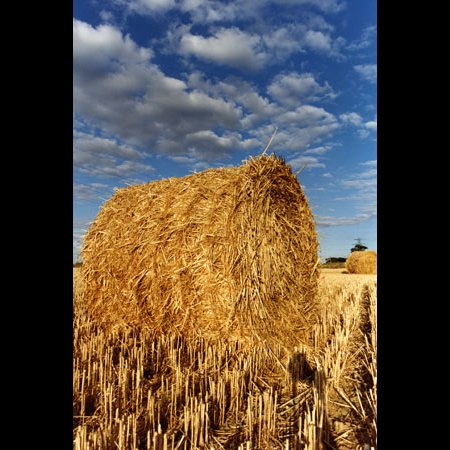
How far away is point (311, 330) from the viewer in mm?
5281

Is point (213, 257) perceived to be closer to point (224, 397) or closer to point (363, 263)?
point (224, 397)

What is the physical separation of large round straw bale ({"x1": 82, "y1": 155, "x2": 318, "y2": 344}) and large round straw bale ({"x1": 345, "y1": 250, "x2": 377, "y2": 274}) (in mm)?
14300

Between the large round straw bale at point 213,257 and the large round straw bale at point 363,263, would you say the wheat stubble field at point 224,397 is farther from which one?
the large round straw bale at point 363,263

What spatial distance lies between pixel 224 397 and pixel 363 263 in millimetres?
17390

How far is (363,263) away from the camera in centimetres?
1886

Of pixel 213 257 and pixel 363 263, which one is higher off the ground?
pixel 213 257

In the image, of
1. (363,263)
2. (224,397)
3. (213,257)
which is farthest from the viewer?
(363,263)

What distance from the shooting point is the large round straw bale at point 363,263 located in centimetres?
1866

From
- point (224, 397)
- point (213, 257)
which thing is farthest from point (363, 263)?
point (224, 397)

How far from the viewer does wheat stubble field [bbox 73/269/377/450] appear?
8.14ft

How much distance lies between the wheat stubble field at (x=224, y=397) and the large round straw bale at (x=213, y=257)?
1.07 feet
